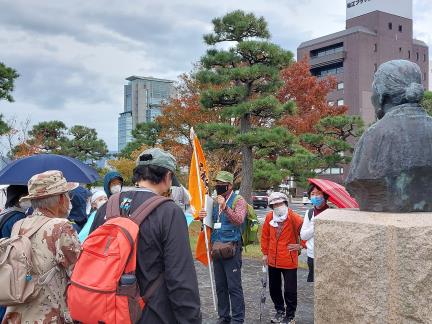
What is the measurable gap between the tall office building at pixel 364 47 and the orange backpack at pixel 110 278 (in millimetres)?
45524

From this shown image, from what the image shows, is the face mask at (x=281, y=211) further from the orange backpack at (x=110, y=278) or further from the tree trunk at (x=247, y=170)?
the tree trunk at (x=247, y=170)

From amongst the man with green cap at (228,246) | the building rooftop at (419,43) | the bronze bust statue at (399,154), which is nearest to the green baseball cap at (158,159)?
the bronze bust statue at (399,154)

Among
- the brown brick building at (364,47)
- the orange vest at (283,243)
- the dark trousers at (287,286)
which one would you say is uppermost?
→ the brown brick building at (364,47)

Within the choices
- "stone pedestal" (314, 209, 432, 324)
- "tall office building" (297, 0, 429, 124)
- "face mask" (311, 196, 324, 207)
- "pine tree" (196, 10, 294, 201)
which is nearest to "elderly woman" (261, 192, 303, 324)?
"face mask" (311, 196, 324, 207)

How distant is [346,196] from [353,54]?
148ft

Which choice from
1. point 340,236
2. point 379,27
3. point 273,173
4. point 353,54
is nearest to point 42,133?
point 273,173

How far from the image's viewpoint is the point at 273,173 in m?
13.7

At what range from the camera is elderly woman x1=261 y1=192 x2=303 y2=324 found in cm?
527

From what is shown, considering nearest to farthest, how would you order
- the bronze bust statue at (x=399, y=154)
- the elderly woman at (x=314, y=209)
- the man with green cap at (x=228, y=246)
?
the bronze bust statue at (x=399, y=154), the man with green cap at (x=228, y=246), the elderly woman at (x=314, y=209)

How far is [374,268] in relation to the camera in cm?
288

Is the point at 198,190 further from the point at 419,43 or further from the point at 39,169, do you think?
the point at 419,43

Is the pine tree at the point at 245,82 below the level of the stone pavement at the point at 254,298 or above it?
above

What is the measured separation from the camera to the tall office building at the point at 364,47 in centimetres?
4650

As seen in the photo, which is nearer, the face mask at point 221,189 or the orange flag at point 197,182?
the face mask at point 221,189
